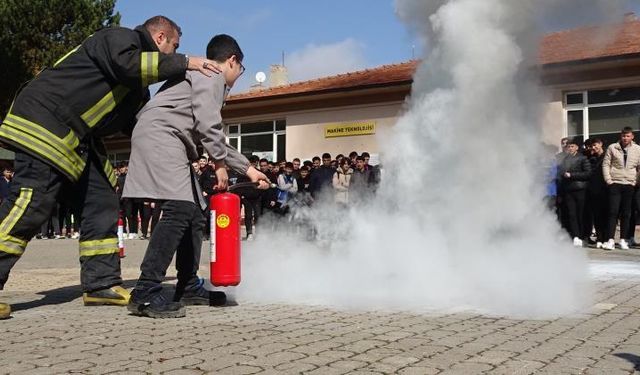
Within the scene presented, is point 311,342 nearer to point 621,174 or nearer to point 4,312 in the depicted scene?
point 4,312

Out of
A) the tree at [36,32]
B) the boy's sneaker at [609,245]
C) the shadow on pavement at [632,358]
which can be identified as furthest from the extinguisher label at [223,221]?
the tree at [36,32]

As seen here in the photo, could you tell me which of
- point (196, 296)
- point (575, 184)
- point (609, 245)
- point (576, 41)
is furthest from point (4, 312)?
point (575, 184)

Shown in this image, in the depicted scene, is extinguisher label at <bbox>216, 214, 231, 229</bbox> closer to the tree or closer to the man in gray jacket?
the man in gray jacket

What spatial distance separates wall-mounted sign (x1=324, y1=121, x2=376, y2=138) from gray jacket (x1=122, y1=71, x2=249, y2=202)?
15.5 meters

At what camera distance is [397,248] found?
6.57m

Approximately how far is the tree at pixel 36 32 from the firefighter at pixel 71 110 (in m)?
21.8

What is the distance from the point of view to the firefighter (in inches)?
195

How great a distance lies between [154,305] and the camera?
4.88 metres

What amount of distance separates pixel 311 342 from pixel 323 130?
18205mm

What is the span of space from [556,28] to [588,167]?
5935mm

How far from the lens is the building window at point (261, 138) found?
23.5 m

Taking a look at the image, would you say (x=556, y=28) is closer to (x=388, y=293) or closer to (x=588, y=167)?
(x=388, y=293)

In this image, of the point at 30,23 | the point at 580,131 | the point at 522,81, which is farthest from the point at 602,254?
the point at 30,23

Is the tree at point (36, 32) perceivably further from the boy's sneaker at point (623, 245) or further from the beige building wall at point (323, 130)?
the boy's sneaker at point (623, 245)
